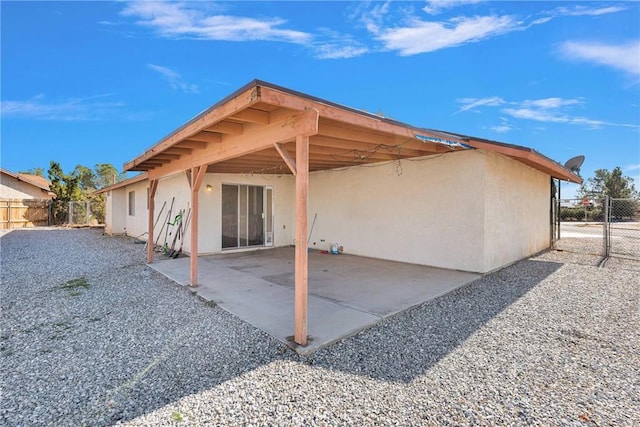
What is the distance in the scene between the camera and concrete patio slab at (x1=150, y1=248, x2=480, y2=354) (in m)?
3.65

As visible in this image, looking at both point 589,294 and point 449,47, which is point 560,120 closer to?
point 449,47

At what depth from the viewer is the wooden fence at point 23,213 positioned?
57.5 feet

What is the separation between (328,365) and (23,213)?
2425 cm

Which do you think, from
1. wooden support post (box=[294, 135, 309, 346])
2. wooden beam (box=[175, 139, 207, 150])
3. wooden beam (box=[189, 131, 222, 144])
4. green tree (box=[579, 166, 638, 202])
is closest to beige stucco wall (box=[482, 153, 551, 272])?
wooden support post (box=[294, 135, 309, 346])

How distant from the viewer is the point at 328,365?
2695 millimetres

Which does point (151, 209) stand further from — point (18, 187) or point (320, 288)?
point (18, 187)

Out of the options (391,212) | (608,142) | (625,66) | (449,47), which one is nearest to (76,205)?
(391,212)

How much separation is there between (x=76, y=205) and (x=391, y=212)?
70.4ft

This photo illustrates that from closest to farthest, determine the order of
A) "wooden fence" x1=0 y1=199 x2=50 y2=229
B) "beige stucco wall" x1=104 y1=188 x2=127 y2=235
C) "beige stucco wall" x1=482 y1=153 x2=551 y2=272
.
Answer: "beige stucco wall" x1=482 y1=153 x2=551 y2=272 < "beige stucco wall" x1=104 y1=188 x2=127 y2=235 < "wooden fence" x1=0 y1=199 x2=50 y2=229

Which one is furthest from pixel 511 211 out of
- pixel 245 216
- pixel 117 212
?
pixel 117 212

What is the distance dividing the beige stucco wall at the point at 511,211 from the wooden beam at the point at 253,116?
4818mm

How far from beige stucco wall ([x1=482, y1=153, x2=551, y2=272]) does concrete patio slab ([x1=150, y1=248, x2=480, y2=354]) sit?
3.69ft

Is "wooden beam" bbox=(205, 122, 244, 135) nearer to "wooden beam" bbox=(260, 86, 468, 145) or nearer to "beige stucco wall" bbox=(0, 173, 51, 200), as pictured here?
"wooden beam" bbox=(260, 86, 468, 145)

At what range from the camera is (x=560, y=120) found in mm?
17250
